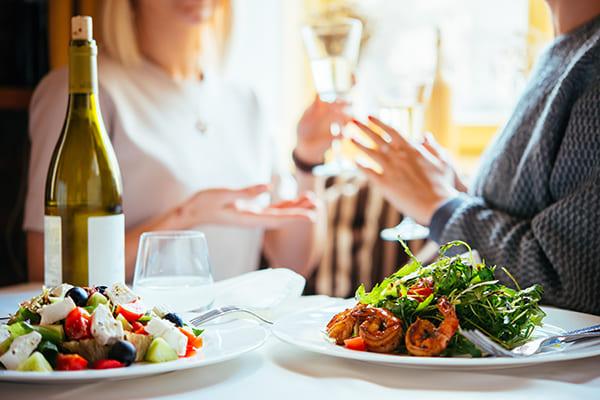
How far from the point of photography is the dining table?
30.2 inches

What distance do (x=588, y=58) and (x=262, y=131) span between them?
1.20 metres

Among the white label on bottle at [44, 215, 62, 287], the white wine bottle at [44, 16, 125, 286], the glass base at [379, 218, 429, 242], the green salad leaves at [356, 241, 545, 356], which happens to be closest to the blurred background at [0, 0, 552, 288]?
the glass base at [379, 218, 429, 242]

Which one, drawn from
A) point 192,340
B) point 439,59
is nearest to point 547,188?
point 192,340

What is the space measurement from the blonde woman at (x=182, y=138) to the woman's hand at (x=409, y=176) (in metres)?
0.19

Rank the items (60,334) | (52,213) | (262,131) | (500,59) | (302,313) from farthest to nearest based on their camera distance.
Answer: (500,59), (262,131), (52,213), (302,313), (60,334)

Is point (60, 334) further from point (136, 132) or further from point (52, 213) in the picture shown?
point (136, 132)

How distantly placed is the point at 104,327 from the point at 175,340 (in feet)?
0.23

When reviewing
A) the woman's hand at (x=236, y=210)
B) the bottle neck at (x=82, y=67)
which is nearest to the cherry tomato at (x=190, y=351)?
the bottle neck at (x=82, y=67)

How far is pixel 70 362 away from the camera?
2.56 ft

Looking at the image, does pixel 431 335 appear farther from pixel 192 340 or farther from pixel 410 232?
pixel 410 232

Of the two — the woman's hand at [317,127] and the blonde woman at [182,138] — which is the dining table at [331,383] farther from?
the woman's hand at [317,127]

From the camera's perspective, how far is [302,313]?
103 centimetres

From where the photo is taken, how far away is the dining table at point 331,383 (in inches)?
30.2

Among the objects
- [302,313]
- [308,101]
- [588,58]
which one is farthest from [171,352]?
[308,101]
